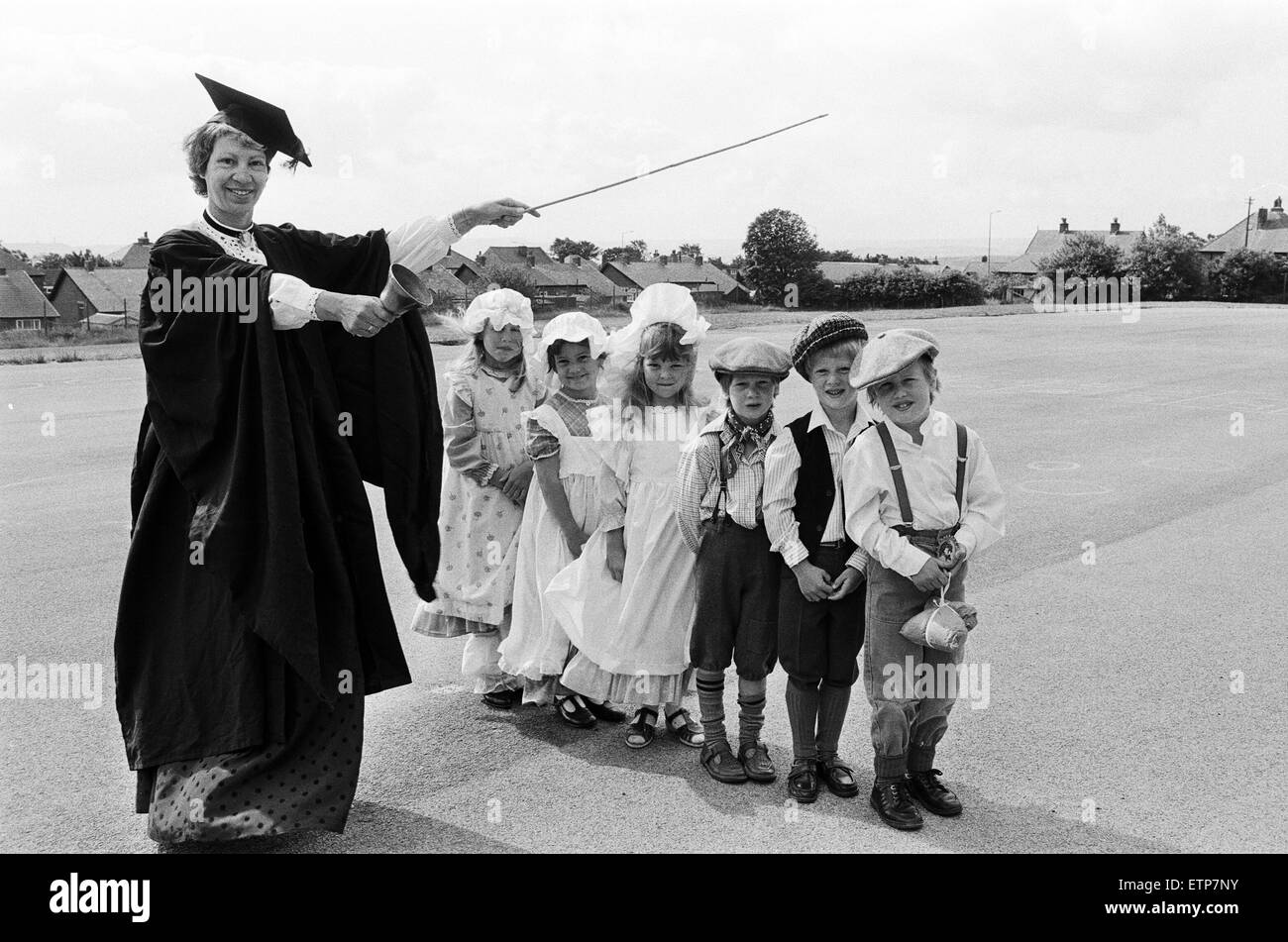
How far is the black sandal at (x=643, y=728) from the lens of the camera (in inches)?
175

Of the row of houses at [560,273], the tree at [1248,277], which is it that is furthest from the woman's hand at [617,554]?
the tree at [1248,277]

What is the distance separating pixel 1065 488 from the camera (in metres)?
9.69

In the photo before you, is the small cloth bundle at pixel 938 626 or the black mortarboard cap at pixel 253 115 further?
the black mortarboard cap at pixel 253 115

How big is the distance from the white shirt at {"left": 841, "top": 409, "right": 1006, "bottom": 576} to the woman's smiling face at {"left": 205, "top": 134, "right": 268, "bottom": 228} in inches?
86.4

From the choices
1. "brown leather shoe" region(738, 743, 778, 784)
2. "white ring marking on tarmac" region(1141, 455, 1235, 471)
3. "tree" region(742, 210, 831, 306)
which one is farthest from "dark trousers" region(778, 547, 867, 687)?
"tree" region(742, 210, 831, 306)

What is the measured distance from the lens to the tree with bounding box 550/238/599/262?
9650 cm

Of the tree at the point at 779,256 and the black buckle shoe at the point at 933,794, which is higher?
the tree at the point at 779,256

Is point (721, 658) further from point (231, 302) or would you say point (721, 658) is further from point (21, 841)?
point (21, 841)

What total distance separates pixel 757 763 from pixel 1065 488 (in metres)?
6.46

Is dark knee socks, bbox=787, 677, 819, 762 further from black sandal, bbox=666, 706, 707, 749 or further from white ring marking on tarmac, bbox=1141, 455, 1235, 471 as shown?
white ring marking on tarmac, bbox=1141, 455, 1235, 471

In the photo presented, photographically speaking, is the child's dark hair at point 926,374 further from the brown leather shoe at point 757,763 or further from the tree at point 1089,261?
the tree at point 1089,261

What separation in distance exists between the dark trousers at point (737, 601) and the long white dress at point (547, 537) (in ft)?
2.00

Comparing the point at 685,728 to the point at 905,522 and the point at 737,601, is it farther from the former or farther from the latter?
the point at 905,522

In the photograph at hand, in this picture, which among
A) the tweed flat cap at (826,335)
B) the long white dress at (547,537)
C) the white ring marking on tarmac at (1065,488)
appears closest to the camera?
the tweed flat cap at (826,335)
